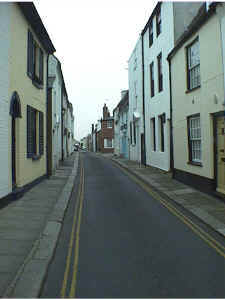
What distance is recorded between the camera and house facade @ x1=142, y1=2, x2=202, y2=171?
1625cm

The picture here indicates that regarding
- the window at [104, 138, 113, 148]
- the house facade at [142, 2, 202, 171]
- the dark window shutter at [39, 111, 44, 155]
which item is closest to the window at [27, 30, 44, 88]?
the dark window shutter at [39, 111, 44, 155]

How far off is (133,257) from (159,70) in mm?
15678

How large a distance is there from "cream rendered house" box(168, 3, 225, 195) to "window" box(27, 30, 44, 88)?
21.7 feet

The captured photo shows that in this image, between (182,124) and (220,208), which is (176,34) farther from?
(220,208)

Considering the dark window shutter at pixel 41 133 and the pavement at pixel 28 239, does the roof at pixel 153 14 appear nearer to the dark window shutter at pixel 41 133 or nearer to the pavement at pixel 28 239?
the dark window shutter at pixel 41 133

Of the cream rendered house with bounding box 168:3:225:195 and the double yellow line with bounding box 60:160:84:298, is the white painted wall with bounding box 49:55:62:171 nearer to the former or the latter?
the cream rendered house with bounding box 168:3:225:195

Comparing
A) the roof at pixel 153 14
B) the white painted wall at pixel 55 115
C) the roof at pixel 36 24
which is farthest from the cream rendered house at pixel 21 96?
the roof at pixel 153 14

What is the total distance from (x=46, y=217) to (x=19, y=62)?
5.77m

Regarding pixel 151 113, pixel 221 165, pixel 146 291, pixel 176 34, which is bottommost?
pixel 146 291

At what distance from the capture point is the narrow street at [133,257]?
13.5 feet

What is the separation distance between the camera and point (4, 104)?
→ 8.79 meters

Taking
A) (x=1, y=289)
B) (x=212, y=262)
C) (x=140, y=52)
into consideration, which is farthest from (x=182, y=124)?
(x=140, y=52)

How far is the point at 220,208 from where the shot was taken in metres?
8.76

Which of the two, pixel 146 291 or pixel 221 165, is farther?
pixel 221 165
